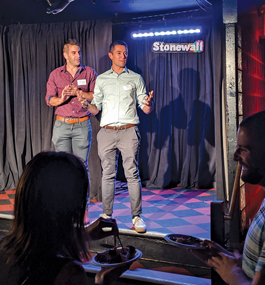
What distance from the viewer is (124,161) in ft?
10.8

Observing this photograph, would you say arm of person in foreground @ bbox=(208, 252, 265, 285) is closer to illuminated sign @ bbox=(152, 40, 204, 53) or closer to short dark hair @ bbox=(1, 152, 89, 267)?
short dark hair @ bbox=(1, 152, 89, 267)

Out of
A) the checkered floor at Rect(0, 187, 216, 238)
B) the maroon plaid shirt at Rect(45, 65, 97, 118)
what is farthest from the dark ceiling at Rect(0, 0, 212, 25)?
the checkered floor at Rect(0, 187, 216, 238)

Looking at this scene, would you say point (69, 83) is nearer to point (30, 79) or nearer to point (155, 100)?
point (30, 79)

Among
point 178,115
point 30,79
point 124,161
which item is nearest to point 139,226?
point 124,161

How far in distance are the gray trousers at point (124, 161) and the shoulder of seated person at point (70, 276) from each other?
2216 mm

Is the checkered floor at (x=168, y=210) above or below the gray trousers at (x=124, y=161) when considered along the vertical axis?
below

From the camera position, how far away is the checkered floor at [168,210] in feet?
11.0

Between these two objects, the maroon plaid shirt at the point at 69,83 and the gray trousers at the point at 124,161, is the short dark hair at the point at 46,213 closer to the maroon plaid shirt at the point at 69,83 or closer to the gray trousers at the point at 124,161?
the gray trousers at the point at 124,161

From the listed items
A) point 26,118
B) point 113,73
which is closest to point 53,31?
point 26,118

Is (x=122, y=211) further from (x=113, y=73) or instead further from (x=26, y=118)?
(x=26, y=118)

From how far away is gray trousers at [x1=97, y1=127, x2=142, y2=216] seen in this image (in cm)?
323

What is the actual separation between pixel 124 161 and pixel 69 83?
123 cm

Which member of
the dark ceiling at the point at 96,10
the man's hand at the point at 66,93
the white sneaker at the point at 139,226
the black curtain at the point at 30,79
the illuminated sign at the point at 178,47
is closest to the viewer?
the white sneaker at the point at 139,226

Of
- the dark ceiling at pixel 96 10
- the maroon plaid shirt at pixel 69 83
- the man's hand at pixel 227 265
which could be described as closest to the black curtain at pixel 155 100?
the dark ceiling at pixel 96 10
